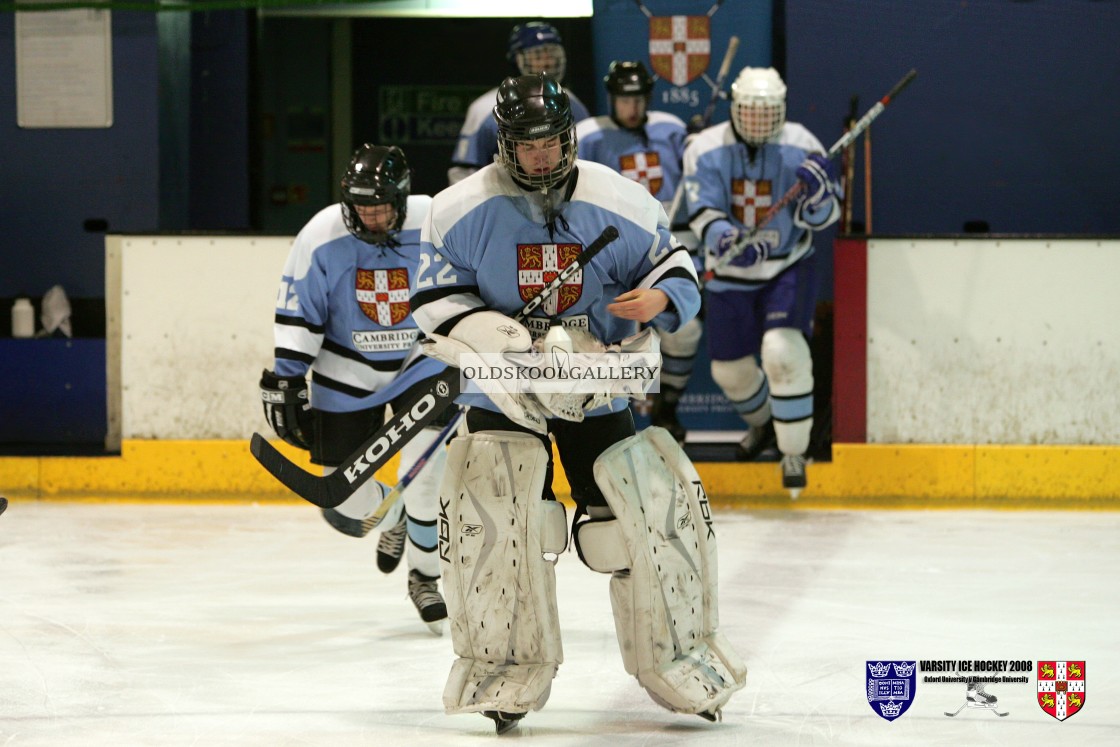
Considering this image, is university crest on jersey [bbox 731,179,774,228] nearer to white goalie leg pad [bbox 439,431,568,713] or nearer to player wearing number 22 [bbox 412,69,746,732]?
player wearing number 22 [bbox 412,69,746,732]

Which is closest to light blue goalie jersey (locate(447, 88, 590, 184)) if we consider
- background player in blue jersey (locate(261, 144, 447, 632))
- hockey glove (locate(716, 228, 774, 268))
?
hockey glove (locate(716, 228, 774, 268))

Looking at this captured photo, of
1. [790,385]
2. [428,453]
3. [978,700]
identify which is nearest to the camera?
[978,700]

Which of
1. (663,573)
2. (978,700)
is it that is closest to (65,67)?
(663,573)

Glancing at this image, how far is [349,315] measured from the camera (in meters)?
3.61

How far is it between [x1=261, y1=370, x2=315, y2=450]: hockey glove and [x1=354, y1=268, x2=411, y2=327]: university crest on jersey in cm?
24

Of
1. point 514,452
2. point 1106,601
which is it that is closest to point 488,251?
point 514,452

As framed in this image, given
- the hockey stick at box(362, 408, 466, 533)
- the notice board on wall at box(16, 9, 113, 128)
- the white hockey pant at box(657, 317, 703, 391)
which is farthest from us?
the notice board on wall at box(16, 9, 113, 128)

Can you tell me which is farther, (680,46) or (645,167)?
(680,46)

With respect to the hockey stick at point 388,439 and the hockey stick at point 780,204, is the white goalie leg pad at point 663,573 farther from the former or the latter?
the hockey stick at point 780,204

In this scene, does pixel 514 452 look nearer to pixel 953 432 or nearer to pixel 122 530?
pixel 122 530

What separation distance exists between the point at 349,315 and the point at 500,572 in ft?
3.79

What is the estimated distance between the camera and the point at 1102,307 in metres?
5.21

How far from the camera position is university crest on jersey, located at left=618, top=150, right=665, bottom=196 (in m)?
5.50

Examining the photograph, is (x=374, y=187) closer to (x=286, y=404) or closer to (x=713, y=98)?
(x=286, y=404)
